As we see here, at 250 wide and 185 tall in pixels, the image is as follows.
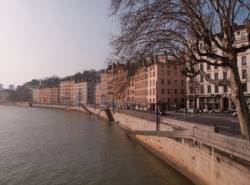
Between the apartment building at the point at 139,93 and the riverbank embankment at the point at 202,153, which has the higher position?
the apartment building at the point at 139,93

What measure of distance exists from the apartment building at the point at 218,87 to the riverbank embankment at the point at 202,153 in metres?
26.3

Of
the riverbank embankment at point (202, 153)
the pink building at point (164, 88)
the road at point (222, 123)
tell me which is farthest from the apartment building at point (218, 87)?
the riverbank embankment at point (202, 153)

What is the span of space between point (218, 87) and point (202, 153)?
48.0 m

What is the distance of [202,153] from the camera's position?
73.6 feet

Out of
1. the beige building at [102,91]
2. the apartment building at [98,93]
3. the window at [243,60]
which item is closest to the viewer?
the window at [243,60]

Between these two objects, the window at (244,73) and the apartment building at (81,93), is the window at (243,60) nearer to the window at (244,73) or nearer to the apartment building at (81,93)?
the window at (244,73)

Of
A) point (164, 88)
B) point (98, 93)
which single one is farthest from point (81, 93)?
point (164, 88)

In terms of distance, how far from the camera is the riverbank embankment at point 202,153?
17.1 meters

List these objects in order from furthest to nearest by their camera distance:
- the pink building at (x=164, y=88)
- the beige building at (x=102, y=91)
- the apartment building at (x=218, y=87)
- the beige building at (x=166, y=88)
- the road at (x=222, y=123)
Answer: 1. the beige building at (x=102, y=91)
2. the beige building at (x=166, y=88)
3. the pink building at (x=164, y=88)
4. the apartment building at (x=218, y=87)
5. the road at (x=222, y=123)

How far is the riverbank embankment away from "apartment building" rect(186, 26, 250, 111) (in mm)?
26328

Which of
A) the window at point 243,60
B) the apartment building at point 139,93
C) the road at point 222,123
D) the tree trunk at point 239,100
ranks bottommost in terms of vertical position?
the road at point 222,123

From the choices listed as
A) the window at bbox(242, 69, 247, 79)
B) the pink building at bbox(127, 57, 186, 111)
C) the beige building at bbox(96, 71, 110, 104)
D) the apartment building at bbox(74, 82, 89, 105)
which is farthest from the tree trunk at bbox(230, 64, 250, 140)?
the apartment building at bbox(74, 82, 89, 105)

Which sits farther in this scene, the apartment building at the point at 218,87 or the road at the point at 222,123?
the apartment building at the point at 218,87

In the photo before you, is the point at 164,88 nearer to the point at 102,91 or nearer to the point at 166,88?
the point at 166,88
